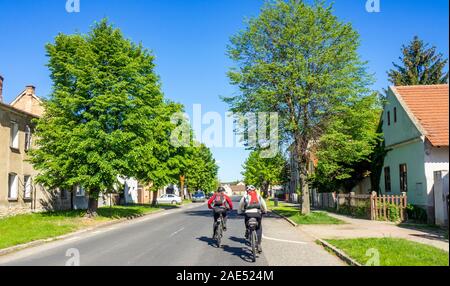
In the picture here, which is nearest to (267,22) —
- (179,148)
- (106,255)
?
Result: (106,255)

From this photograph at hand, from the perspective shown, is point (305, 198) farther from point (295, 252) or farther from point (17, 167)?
point (17, 167)

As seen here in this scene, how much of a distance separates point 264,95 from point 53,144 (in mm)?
11810

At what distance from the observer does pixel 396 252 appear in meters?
11.0

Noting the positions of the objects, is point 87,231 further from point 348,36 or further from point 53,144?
point 348,36

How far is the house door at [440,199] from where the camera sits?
1903cm

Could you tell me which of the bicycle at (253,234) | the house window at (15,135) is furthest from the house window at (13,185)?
the bicycle at (253,234)

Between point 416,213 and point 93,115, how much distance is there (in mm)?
17412

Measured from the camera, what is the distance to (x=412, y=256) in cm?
1026

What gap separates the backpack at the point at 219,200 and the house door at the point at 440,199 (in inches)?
402

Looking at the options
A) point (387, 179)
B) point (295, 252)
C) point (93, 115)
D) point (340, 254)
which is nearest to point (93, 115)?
point (93, 115)

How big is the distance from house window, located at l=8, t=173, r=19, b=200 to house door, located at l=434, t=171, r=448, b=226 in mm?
23283

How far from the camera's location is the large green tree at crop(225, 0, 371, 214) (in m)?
24.0

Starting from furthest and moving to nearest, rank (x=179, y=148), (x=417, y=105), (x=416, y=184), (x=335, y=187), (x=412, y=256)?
(x=179, y=148) → (x=335, y=187) → (x=417, y=105) → (x=416, y=184) → (x=412, y=256)
